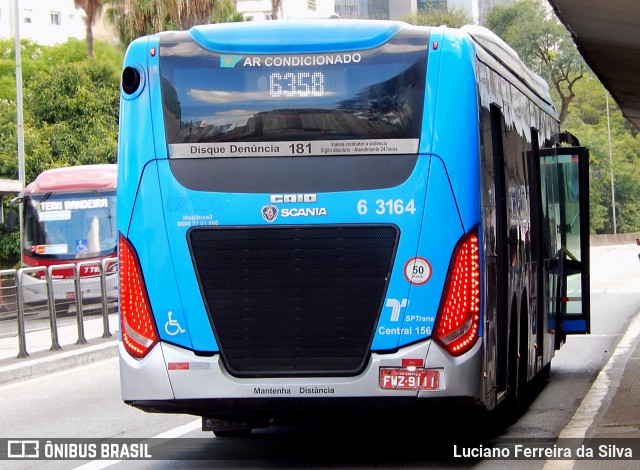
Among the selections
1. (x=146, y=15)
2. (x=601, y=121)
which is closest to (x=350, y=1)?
(x=601, y=121)

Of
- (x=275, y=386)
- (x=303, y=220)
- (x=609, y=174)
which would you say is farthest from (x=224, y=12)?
(x=609, y=174)

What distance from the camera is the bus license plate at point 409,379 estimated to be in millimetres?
8422

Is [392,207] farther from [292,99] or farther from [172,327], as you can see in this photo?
[172,327]

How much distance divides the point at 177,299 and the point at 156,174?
0.89 meters

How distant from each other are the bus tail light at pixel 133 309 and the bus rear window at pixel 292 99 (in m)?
0.81

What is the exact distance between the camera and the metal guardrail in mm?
18219

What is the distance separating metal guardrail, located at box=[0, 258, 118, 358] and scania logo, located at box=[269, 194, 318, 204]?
31.9 ft

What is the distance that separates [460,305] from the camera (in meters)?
8.46

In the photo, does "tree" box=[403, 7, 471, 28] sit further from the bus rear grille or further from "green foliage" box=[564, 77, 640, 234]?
the bus rear grille

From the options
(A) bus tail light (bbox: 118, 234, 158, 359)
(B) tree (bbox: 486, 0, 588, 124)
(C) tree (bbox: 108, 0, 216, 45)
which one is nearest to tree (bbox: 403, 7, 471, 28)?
(B) tree (bbox: 486, 0, 588, 124)

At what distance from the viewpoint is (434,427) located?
11.4m

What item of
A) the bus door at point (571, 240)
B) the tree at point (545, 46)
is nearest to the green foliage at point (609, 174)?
the tree at point (545, 46)

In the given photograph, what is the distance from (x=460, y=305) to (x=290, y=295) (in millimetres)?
1174

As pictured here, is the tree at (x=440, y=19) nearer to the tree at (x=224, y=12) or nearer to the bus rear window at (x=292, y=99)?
the tree at (x=224, y=12)
